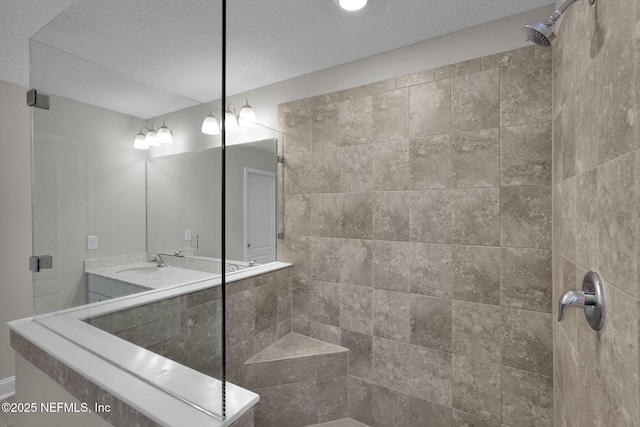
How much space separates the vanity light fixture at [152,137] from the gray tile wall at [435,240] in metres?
1.18

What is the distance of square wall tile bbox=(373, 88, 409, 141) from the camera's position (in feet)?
6.04

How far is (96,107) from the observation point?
122 centimetres

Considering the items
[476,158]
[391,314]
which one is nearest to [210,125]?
[476,158]

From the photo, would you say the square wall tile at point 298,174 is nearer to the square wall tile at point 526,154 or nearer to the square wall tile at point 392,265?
the square wall tile at point 392,265

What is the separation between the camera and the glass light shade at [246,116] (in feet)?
7.61

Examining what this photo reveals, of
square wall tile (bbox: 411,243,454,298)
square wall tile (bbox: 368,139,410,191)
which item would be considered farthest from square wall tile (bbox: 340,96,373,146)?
square wall tile (bbox: 411,243,454,298)

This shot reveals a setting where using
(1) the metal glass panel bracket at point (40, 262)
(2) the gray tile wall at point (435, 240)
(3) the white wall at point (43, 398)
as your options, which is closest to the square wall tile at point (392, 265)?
(2) the gray tile wall at point (435, 240)

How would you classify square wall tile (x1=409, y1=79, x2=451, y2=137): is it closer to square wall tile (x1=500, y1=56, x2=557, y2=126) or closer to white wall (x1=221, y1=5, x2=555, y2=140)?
white wall (x1=221, y1=5, x2=555, y2=140)

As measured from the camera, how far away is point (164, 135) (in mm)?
1217

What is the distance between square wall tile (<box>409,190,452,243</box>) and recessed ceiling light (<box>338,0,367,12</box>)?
114cm

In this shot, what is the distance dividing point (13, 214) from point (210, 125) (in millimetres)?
2467

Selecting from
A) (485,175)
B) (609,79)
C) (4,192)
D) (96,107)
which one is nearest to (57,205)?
(96,107)

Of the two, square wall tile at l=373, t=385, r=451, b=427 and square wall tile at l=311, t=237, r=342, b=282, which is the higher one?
square wall tile at l=311, t=237, r=342, b=282

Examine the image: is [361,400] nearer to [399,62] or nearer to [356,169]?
[356,169]
